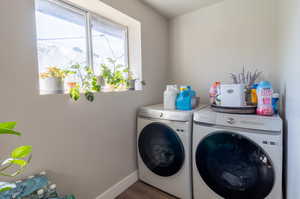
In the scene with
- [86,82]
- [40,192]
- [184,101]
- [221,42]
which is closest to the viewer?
[40,192]

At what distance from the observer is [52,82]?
3.52 ft

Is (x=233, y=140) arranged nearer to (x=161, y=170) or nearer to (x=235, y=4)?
(x=161, y=170)

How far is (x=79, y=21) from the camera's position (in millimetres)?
1438

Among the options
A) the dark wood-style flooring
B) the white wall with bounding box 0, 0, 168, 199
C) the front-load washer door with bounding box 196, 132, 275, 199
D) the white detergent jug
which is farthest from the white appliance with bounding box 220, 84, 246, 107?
the dark wood-style flooring

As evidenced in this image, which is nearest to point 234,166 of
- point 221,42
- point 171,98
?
point 171,98

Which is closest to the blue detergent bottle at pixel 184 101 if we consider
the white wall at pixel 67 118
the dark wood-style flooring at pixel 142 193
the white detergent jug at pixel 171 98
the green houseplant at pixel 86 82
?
the white detergent jug at pixel 171 98

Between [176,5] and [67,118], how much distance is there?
178 cm

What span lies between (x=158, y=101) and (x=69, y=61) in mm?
1195

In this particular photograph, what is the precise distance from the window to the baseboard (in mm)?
1005

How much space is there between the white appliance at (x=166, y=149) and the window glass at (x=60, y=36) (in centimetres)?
87

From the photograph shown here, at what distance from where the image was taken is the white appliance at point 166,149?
1.36 metres

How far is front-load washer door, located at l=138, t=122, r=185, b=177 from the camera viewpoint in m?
1.40

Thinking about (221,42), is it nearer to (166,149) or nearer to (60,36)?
(166,149)

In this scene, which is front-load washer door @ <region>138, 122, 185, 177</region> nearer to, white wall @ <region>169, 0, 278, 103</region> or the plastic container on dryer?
the plastic container on dryer
